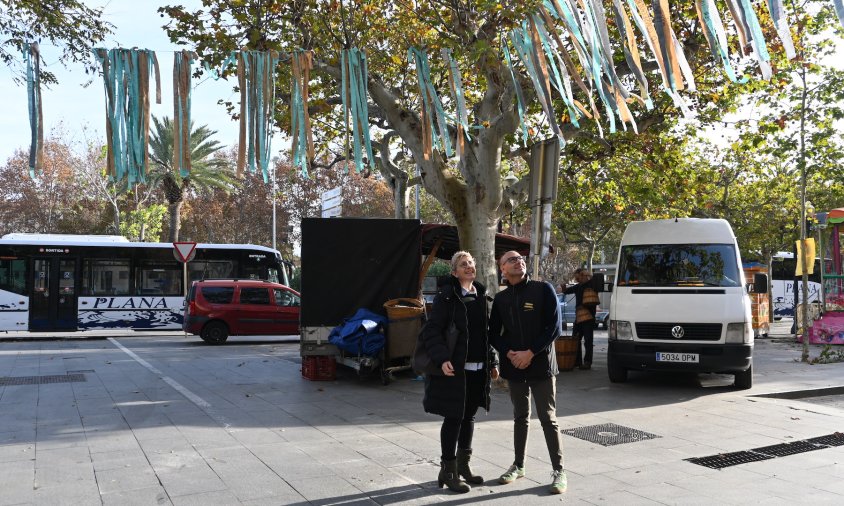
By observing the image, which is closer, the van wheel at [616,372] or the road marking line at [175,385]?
the road marking line at [175,385]

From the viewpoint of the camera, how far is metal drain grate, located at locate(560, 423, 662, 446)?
695 cm

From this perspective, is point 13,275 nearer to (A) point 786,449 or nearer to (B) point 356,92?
(B) point 356,92

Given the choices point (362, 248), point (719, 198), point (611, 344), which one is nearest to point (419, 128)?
point (362, 248)

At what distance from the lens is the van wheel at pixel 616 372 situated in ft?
35.6

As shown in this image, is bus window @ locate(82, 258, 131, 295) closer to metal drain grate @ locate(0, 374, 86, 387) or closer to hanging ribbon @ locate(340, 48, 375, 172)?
metal drain grate @ locate(0, 374, 86, 387)

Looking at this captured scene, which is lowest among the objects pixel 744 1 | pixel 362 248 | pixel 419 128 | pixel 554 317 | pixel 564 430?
pixel 564 430

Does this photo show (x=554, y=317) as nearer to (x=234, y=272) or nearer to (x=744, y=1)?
(x=744, y=1)

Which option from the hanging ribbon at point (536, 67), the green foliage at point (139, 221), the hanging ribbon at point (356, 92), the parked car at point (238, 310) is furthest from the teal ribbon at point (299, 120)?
the green foliage at point (139, 221)

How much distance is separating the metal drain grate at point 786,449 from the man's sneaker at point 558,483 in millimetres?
2425

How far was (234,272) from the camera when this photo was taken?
22.9m

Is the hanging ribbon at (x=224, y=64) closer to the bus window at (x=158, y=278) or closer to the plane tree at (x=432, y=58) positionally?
the plane tree at (x=432, y=58)

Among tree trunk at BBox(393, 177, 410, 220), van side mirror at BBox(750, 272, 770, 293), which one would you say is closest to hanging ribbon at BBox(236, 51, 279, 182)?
van side mirror at BBox(750, 272, 770, 293)

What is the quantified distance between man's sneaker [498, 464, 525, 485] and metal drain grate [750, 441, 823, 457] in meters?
2.53

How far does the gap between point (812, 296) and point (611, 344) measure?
26.5m
